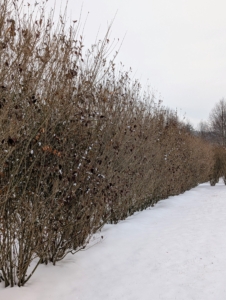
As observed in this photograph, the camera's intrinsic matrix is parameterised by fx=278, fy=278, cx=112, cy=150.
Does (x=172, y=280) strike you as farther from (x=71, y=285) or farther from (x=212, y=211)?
(x=212, y=211)

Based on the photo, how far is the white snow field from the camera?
3.01 m

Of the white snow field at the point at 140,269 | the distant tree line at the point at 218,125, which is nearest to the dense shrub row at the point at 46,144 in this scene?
the white snow field at the point at 140,269

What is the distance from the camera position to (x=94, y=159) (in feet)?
12.8

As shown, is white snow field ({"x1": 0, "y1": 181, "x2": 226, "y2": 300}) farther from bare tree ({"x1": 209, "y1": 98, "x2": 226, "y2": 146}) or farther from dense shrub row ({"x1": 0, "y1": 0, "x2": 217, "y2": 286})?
bare tree ({"x1": 209, "y1": 98, "x2": 226, "y2": 146})

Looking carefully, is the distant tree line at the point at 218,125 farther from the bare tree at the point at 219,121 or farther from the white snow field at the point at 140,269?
the white snow field at the point at 140,269

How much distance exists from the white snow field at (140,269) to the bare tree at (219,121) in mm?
33031

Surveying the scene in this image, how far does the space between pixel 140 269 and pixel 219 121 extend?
124 ft

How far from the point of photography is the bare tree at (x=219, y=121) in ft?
120

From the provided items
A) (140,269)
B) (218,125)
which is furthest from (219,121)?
(140,269)

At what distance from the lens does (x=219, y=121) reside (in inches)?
1500

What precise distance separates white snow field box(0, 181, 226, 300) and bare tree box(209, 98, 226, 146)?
3303cm

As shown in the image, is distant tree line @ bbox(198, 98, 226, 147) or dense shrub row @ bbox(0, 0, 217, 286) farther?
distant tree line @ bbox(198, 98, 226, 147)

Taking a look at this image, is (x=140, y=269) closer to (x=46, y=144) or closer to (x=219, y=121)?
(x=46, y=144)

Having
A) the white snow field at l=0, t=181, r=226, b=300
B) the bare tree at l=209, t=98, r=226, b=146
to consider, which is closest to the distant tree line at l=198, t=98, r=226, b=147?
the bare tree at l=209, t=98, r=226, b=146
